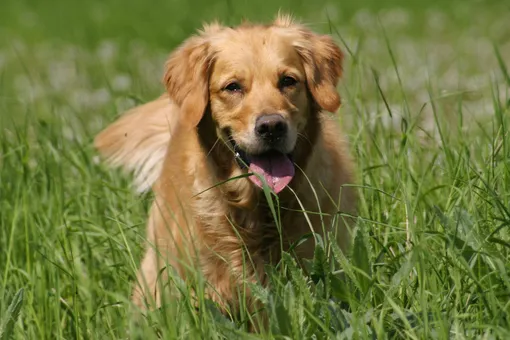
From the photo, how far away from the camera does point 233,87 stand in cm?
391

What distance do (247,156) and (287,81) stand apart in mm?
351

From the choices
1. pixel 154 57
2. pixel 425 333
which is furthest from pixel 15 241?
pixel 154 57

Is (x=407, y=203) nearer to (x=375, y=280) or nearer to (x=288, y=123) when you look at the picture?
(x=375, y=280)

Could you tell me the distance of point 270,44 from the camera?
3.92 m

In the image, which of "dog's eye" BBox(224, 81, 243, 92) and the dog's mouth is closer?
the dog's mouth

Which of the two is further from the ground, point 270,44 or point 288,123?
point 270,44

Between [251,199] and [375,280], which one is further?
[251,199]

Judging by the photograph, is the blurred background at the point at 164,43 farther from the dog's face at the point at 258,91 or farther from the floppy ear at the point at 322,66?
the dog's face at the point at 258,91

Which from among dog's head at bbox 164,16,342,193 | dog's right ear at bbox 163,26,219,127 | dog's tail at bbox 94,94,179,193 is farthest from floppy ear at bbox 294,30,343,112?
dog's tail at bbox 94,94,179,193

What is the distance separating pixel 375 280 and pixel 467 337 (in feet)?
1.30

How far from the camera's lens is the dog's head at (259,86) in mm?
3730

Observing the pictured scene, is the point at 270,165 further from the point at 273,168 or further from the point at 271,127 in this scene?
the point at 271,127

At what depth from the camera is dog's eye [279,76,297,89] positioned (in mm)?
3881

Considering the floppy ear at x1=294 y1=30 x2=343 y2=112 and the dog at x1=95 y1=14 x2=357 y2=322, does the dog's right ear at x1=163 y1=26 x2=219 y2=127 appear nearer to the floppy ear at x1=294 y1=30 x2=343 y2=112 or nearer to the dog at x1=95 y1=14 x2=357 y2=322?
the dog at x1=95 y1=14 x2=357 y2=322
